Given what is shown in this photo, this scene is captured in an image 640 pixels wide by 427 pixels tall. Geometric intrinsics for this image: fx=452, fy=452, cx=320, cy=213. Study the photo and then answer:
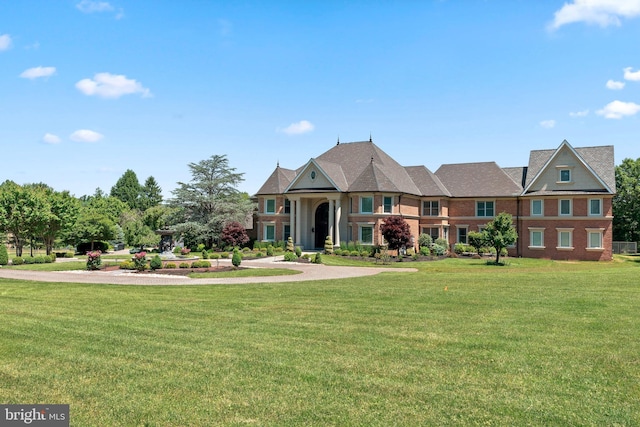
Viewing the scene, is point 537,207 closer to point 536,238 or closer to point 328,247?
point 536,238

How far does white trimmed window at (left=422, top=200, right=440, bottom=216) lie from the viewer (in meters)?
43.8

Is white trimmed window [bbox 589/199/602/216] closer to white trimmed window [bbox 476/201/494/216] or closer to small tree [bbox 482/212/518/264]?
white trimmed window [bbox 476/201/494/216]

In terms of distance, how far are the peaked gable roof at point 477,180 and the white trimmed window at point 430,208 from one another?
217 centimetres

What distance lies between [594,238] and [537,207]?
5047mm

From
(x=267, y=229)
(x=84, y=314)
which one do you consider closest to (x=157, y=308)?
(x=84, y=314)

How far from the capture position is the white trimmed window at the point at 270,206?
45.9 metres

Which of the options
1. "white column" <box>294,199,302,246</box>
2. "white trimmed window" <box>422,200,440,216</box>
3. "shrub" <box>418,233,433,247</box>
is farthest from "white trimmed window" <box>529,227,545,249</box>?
"white column" <box>294,199,302,246</box>

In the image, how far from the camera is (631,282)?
19.1m

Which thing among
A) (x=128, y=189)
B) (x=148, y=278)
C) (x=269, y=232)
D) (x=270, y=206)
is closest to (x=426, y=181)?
(x=270, y=206)

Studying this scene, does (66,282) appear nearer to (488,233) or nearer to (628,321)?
(628,321)

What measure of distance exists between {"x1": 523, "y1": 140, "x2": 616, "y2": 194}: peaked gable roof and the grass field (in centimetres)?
2707

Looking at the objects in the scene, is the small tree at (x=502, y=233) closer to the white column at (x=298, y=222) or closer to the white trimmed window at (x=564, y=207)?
the white trimmed window at (x=564, y=207)

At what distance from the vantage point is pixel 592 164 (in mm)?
39500

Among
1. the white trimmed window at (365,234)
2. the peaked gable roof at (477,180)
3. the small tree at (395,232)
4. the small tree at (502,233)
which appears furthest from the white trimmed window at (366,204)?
the small tree at (502,233)
